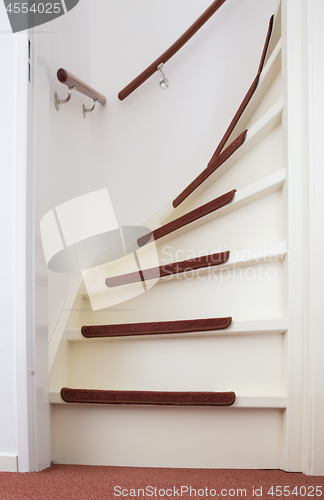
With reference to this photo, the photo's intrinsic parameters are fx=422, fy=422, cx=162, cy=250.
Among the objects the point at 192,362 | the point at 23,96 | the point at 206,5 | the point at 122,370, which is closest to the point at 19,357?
the point at 122,370

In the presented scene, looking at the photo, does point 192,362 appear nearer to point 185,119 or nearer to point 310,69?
point 310,69

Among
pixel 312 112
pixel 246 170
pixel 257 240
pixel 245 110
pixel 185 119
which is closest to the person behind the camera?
pixel 312 112

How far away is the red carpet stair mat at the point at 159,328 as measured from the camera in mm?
1291

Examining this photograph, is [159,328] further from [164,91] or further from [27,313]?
[164,91]

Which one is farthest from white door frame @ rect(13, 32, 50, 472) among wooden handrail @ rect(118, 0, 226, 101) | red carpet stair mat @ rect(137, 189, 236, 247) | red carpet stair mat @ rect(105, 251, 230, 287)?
wooden handrail @ rect(118, 0, 226, 101)

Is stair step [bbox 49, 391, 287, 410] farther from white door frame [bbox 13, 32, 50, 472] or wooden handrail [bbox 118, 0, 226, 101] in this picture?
wooden handrail [bbox 118, 0, 226, 101]

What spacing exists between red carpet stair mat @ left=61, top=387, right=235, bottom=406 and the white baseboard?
0.22 meters

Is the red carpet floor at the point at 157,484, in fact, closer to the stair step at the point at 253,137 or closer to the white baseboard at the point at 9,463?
the white baseboard at the point at 9,463

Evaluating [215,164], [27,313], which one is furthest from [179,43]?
[27,313]

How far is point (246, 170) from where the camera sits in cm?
153

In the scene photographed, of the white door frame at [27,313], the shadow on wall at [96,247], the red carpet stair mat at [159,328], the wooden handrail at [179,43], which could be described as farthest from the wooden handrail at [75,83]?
the red carpet stair mat at [159,328]

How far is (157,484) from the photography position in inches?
43.2

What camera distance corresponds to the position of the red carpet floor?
40.6 inches

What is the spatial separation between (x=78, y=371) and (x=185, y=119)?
4.90 ft
